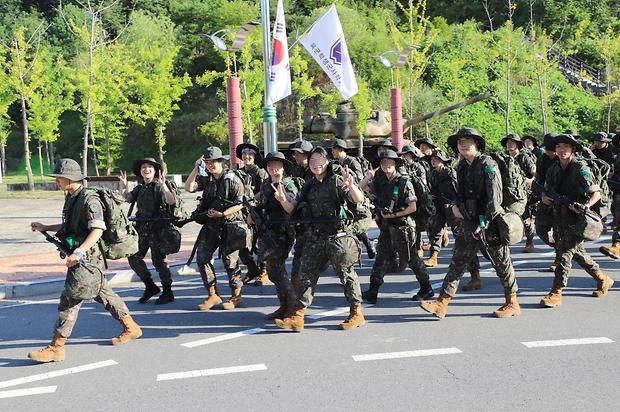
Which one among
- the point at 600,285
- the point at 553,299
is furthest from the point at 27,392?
Answer: the point at 600,285

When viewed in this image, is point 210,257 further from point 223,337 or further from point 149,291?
point 223,337

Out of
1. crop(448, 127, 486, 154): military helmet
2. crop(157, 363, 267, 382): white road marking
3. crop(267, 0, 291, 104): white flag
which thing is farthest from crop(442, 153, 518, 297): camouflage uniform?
crop(267, 0, 291, 104): white flag

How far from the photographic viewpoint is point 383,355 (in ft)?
18.7

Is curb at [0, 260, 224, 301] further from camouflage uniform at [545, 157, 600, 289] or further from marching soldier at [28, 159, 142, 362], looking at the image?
camouflage uniform at [545, 157, 600, 289]

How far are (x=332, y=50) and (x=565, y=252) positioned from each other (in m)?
8.12

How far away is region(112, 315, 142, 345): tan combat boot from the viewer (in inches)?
249

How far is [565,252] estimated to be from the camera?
286 inches

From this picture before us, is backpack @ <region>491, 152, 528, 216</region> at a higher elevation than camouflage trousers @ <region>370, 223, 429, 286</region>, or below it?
higher

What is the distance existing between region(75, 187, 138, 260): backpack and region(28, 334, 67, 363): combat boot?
0.80 metres

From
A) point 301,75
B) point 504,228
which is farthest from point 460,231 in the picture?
point 301,75

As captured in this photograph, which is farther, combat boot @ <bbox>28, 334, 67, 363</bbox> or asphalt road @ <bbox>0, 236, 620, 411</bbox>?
combat boot @ <bbox>28, 334, 67, 363</bbox>

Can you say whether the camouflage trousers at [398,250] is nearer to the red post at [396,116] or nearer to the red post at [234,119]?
the red post at [234,119]

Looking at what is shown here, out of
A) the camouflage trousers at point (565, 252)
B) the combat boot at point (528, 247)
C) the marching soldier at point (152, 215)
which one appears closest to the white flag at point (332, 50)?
the combat boot at point (528, 247)

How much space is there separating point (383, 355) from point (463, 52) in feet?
120
